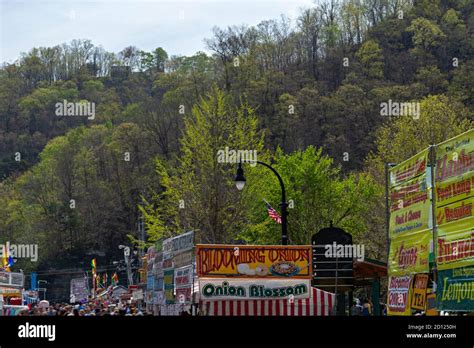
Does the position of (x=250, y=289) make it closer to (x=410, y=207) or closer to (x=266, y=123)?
(x=410, y=207)

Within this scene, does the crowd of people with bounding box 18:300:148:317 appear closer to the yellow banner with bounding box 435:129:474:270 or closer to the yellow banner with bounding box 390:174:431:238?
the yellow banner with bounding box 390:174:431:238

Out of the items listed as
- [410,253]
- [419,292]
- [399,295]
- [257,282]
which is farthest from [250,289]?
[419,292]

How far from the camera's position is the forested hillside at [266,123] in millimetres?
57188

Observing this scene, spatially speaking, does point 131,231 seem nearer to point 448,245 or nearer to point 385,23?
point 385,23

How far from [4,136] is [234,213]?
117641mm

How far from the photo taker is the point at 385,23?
137000 mm

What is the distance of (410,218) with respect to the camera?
49.3 feet

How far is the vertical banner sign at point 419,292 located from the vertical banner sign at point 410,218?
0.13m

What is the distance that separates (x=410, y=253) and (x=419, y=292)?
79 centimetres

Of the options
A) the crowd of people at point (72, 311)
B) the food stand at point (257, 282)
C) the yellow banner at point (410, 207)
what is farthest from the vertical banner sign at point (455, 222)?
the food stand at point (257, 282)

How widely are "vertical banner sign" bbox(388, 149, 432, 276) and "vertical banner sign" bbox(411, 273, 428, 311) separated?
0.42 ft

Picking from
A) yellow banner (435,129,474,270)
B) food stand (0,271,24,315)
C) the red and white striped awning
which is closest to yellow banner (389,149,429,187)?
yellow banner (435,129,474,270)

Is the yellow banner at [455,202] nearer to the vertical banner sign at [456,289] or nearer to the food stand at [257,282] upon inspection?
the vertical banner sign at [456,289]
